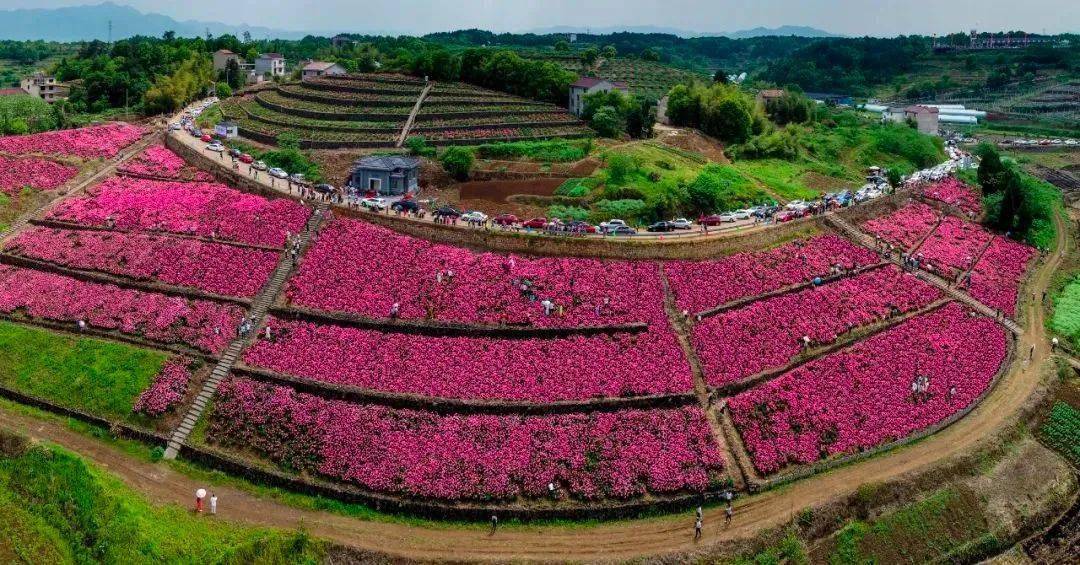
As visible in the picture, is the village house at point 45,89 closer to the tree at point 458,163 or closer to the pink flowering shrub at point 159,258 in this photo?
the pink flowering shrub at point 159,258

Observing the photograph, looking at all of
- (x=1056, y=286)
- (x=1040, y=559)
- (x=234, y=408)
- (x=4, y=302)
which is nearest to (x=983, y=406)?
(x=1040, y=559)

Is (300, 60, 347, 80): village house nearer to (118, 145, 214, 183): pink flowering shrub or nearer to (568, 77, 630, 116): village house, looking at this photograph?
(568, 77, 630, 116): village house

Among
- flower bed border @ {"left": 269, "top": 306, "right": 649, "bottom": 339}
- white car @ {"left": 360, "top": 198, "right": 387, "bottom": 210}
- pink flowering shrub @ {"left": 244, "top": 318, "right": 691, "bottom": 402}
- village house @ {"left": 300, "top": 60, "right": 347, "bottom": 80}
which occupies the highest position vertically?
village house @ {"left": 300, "top": 60, "right": 347, "bottom": 80}

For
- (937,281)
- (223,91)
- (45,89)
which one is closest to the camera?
(937,281)

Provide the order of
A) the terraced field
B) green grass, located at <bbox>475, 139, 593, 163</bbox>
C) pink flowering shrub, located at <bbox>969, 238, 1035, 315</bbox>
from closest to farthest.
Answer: pink flowering shrub, located at <bbox>969, 238, 1035, 315</bbox>, green grass, located at <bbox>475, 139, 593, 163</bbox>, the terraced field

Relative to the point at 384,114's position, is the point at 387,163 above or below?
below

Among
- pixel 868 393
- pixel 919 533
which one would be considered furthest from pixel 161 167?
pixel 919 533

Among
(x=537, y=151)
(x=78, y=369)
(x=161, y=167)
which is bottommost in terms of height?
(x=78, y=369)

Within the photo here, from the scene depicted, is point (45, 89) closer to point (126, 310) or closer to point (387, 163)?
point (387, 163)

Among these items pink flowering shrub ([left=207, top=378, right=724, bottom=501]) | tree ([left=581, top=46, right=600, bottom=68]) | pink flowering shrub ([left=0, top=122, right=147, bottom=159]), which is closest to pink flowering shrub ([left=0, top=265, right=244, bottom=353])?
pink flowering shrub ([left=207, top=378, right=724, bottom=501])
